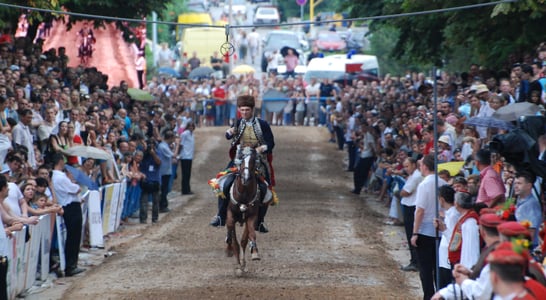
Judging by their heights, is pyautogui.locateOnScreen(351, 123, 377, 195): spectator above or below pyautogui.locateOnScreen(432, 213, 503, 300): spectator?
below

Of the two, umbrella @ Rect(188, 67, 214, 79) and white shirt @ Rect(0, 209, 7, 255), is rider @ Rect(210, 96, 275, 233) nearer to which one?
white shirt @ Rect(0, 209, 7, 255)

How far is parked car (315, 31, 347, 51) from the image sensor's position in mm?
65875

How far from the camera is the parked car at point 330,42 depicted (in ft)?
216

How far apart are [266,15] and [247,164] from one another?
57177 mm

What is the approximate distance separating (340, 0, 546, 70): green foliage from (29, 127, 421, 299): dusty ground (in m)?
4.39

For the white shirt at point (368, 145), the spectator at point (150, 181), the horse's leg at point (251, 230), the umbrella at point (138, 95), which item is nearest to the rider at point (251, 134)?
the horse's leg at point (251, 230)

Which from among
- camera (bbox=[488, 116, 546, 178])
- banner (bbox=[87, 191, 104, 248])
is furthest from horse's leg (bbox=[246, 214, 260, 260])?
camera (bbox=[488, 116, 546, 178])

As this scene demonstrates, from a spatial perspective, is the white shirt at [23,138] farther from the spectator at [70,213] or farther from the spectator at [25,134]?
the spectator at [70,213]

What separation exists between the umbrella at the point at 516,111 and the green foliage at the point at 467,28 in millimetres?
4466

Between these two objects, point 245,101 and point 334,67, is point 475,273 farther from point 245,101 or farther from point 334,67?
point 334,67

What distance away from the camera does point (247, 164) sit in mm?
16625

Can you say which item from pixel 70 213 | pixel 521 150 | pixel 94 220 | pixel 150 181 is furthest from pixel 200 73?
pixel 521 150

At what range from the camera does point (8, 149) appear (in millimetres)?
18125

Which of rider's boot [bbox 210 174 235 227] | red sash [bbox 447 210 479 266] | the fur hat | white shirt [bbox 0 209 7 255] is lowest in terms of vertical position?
rider's boot [bbox 210 174 235 227]
